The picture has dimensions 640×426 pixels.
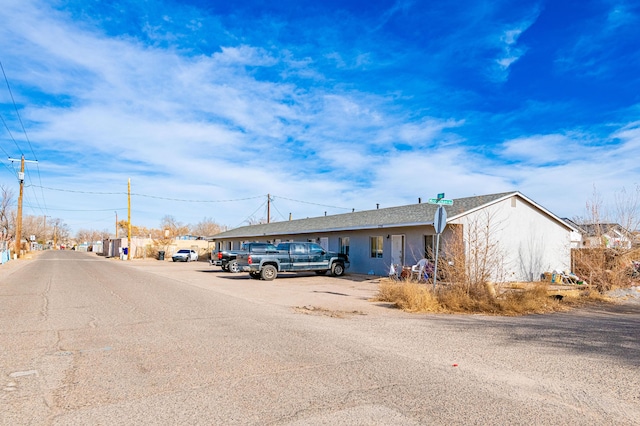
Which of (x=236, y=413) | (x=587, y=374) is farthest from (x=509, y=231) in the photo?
(x=236, y=413)

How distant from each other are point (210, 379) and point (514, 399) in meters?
3.37

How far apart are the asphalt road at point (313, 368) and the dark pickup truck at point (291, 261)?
11.2 meters

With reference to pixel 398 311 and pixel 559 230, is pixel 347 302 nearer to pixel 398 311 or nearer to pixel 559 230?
pixel 398 311

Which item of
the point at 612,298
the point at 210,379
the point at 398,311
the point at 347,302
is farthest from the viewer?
the point at 612,298

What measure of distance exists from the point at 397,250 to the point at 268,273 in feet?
22.5

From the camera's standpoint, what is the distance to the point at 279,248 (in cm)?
2345

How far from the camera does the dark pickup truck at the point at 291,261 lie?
72.3 feet

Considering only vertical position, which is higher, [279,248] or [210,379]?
[279,248]

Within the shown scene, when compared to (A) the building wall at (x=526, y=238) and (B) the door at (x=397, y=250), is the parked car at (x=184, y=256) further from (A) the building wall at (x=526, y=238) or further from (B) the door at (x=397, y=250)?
(A) the building wall at (x=526, y=238)

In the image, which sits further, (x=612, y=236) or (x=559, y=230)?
(x=559, y=230)

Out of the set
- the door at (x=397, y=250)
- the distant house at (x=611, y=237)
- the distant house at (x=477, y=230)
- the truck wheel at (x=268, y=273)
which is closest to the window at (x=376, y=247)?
the distant house at (x=477, y=230)

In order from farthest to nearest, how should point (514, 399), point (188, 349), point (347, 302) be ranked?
1. point (347, 302)
2. point (188, 349)
3. point (514, 399)

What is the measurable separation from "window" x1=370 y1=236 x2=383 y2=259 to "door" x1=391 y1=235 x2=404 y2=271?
1328 millimetres

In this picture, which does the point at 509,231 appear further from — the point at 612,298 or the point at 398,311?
Answer: the point at 398,311
